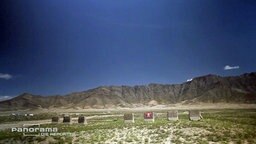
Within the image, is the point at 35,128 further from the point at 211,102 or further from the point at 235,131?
the point at 211,102

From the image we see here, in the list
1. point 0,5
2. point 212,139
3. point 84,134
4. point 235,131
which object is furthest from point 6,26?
point 235,131

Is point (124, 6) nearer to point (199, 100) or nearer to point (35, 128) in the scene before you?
point (35, 128)

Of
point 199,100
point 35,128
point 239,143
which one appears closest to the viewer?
point 239,143

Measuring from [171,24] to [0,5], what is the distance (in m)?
8.99

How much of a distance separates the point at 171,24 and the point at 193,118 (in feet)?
25.3

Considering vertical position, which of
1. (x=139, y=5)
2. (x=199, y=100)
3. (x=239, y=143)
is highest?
(x=139, y=5)

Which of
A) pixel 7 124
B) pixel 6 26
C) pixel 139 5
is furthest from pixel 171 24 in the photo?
pixel 7 124

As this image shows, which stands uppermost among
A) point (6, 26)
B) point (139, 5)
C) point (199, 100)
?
point (139, 5)

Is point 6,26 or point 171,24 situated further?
point 171,24

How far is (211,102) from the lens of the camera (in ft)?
135

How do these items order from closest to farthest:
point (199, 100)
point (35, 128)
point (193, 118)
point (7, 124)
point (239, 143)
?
point (239, 143) < point (35, 128) < point (7, 124) < point (193, 118) < point (199, 100)

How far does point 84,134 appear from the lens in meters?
17.8

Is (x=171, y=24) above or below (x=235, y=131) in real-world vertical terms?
above

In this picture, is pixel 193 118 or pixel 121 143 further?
pixel 193 118
